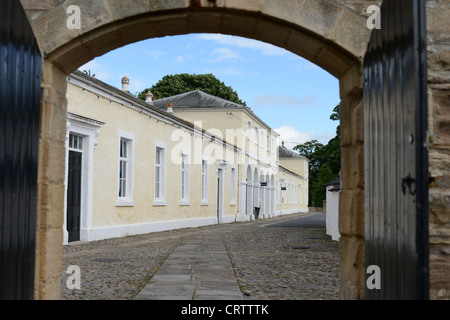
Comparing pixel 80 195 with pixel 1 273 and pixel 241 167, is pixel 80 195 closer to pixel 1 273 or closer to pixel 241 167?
pixel 1 273

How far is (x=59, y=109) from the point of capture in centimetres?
457

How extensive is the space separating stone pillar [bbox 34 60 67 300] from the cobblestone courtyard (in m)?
1.34

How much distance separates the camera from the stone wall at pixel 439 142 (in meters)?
3.77

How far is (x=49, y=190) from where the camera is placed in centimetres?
434

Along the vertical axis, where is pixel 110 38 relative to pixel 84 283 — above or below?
above

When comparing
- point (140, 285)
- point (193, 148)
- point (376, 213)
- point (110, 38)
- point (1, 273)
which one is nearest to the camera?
point (1, 273)

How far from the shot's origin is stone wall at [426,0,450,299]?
148 inches

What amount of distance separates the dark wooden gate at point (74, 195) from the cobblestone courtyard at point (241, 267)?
454mm

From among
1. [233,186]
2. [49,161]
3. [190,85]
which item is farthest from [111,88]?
[190,85]

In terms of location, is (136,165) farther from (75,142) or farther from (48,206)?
(48,206)

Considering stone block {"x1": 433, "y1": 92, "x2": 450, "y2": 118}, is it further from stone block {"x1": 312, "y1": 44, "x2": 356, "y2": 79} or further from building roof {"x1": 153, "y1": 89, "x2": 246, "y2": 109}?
building roof {"x1": 153, "y1": 89, "x2": 246, "y2": 109}

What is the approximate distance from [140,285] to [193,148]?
13895mm

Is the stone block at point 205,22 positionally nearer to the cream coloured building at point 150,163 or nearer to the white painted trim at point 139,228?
the cream coloured building at point 150,163
